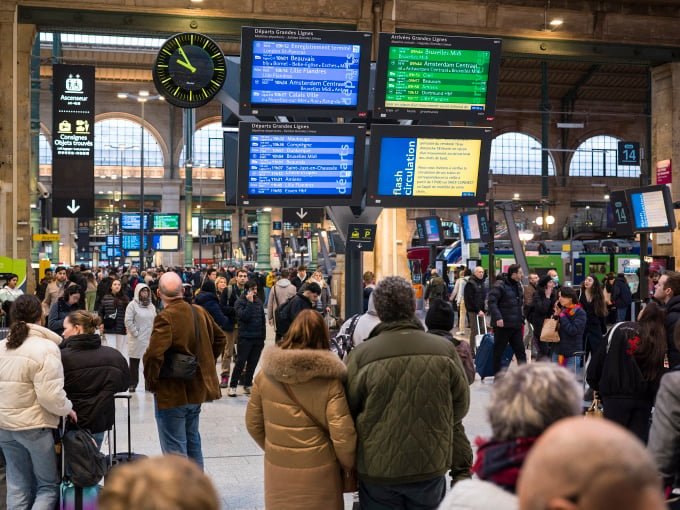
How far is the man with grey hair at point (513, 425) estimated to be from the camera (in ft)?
7.38

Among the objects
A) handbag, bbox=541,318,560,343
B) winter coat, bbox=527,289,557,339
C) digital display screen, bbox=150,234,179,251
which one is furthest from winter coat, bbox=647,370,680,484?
digital display screen, bbox=150,234,179,251

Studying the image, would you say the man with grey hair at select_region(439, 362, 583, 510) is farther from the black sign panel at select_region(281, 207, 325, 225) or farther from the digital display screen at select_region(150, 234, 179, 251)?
the digital display screen at select_region(150, 234, 179, 251)

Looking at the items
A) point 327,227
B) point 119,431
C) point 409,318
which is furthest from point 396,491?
point 327,227

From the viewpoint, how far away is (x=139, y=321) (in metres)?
11.3

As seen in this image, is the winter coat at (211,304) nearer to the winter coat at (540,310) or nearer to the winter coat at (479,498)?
the winter coat at (540,310)

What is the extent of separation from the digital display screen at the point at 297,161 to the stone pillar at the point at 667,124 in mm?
17955

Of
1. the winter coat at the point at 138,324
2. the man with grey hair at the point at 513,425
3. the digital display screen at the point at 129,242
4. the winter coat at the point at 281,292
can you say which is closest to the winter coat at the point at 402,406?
the man with grey hair at the point at 513,425

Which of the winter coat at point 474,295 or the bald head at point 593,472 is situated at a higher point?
the bald head at point 593,472

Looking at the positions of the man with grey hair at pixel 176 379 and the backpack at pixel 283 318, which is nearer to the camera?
the man with grey hair at pixel 176 379

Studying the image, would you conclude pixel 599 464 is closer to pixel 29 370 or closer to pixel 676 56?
pixel 29 370

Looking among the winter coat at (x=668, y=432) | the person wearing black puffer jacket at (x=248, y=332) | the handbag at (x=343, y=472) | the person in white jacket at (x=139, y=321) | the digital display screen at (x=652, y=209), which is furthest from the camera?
the digital display screen at (x=652, y=209)

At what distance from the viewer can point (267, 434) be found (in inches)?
171

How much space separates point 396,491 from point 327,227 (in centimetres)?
2769

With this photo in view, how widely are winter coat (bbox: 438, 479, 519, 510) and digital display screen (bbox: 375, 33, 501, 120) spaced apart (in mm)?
6358
